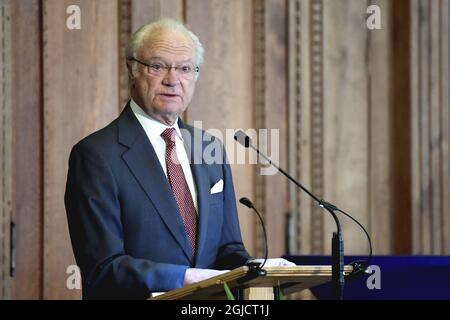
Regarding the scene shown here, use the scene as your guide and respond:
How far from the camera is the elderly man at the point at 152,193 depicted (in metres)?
3.06

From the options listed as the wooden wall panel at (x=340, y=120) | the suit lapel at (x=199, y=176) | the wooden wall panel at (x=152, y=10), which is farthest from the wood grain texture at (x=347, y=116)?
the suit lapel at (x=199, y=176)

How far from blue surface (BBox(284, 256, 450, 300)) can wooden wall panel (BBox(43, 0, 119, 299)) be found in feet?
4.32

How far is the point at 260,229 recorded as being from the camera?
16.4 ft

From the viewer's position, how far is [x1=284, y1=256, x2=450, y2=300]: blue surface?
367 cm

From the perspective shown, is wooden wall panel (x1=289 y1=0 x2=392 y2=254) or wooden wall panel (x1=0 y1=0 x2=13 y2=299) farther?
→ wooden wall panel (x1=289 y1=0 x2=392 y2=254)

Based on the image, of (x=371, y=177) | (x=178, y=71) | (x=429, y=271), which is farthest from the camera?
(x=371, y=177)

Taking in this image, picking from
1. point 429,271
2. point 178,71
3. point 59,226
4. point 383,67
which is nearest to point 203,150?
point 178,71

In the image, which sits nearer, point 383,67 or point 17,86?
point 17,86

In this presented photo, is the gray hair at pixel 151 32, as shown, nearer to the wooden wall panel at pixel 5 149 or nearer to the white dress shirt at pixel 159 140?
the white dress shirt at pixel 159 140

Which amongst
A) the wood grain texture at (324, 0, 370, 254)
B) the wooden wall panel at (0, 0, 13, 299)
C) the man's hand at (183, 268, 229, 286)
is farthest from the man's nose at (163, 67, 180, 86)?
the wood grain texture at (324, 0, 370, 254)

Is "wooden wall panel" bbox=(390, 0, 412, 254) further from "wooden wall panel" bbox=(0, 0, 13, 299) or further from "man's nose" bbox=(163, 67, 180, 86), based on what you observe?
"man's nose" bbox=(163, 67, 180, 86)

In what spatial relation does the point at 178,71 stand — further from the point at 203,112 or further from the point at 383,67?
the point at 383,67

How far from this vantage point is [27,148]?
15.0 feet

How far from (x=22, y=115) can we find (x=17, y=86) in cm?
14
